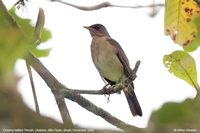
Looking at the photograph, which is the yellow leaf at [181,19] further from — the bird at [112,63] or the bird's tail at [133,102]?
the bird's tail at [133,102]

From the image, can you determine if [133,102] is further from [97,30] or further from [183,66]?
[183,66]

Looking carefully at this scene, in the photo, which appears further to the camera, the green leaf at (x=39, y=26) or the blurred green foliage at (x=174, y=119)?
the green leaf at (x=39, y=26)

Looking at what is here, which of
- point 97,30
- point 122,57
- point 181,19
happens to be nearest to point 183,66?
point 181,19

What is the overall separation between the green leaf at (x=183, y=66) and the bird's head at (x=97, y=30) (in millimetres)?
4492

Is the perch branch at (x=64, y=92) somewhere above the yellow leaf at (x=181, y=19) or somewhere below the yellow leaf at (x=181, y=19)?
below

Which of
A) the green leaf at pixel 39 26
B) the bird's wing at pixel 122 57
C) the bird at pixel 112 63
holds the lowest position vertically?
the bird at pixel 112 63

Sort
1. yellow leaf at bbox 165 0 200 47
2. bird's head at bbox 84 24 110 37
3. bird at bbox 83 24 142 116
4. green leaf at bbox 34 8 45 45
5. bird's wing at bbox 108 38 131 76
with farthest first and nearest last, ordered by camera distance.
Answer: bird's head at bbox 84 24 110 37 < bird at bbox 83 24 142 116 < bird's wing at bbox 108 38 131 76 < green leaf at bbox 34 8 45 45 < yellow leaf at bbox 165 0 200 47

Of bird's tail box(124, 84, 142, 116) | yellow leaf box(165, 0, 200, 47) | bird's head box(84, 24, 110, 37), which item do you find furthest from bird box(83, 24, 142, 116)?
yellow leaf box(165, 0, 200, 47)

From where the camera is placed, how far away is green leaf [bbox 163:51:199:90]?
2490 mm

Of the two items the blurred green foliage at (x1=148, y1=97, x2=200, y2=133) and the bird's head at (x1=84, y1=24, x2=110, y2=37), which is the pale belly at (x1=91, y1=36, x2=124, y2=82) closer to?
the bird's head at (x1=84, y1=24, x2=110, y2=37)

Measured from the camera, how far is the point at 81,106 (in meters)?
2.99

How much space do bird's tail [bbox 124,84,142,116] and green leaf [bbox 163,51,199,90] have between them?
9.95 feet

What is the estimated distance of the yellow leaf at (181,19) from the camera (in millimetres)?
2631

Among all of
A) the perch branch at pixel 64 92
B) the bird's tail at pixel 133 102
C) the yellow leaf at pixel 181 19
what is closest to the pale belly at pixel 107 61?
the bird's tail at pixel 133 102
